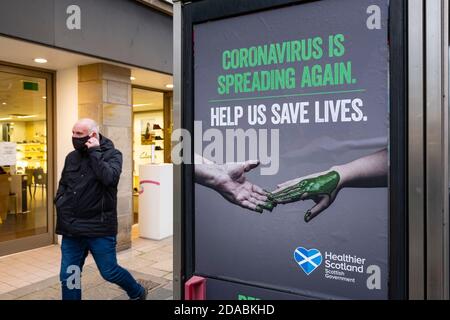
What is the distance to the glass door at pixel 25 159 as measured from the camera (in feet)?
20.4

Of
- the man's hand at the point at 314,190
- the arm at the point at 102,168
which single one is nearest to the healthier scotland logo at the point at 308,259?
the man's hand at the point at 314,190

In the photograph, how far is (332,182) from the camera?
1656 mm

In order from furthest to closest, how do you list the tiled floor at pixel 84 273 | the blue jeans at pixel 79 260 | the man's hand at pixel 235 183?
the tiled floor at pixel 84 273
the blue jeans at pixel 79 260
the man's hand at pixel 235 183

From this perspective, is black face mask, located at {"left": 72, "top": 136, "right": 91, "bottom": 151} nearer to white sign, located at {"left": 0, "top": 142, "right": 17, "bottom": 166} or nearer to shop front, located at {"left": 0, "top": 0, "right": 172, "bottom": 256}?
shop front, located at {"left": 0, "top": 0, "right": 172, "bottom": 256}

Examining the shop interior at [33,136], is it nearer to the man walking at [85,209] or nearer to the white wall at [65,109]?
the white wall at [65,109]

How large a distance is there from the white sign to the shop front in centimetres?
1

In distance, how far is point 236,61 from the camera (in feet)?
6.14

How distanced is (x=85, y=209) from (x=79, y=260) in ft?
1.70

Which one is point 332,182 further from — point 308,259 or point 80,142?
point 80,142

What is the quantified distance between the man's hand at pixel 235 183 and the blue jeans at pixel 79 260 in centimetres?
218

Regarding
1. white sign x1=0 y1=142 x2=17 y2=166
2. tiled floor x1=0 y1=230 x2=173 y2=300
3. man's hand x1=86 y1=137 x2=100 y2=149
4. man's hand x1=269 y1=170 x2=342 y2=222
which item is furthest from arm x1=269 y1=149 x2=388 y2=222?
white sign x1=0 y1=142 x2=17 y2=166

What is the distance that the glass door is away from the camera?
6223mm

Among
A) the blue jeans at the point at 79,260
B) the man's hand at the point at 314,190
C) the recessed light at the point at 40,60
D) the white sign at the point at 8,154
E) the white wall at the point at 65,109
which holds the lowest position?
the blue jeans at the point at 79,260
